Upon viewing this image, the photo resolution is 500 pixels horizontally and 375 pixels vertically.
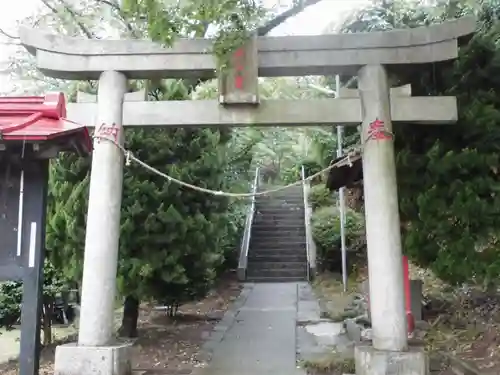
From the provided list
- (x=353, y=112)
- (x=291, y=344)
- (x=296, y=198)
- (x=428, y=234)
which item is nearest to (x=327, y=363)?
(x=291, y=344)

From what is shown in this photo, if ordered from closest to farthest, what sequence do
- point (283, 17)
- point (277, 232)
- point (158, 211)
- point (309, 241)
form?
point (283, 17) → point (158, 211) → point (309, 241) → point (277, 232)

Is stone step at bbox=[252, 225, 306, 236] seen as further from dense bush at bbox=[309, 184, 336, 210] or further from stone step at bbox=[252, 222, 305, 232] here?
dense bush at bbox=[309, 184, 336, 210]

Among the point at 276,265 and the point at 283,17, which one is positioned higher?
the point at 283,17

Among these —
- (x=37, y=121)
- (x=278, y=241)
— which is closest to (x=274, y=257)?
(x=278, y=241)

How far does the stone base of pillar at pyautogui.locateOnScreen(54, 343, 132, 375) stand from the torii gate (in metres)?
0.09

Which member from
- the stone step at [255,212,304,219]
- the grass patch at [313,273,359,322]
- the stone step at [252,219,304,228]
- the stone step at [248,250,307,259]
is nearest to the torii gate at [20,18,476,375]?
the grass patch at [313,273,359,322]

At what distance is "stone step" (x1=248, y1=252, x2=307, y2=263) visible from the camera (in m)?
16.6

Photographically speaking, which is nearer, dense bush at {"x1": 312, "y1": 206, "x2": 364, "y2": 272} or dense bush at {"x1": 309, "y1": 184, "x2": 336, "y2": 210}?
dense bush at {"x1": 312, "y1": 206, "x2": 364, "y2": 272}

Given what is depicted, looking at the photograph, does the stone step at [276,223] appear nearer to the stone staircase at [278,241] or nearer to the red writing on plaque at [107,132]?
the stone staircase at [278,241]

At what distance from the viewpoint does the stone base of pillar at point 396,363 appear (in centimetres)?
562

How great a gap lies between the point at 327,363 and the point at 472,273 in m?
2.12

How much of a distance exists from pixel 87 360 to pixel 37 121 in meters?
2.57

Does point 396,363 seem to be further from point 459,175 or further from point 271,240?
point 271,240

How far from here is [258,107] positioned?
6238 millimetres
